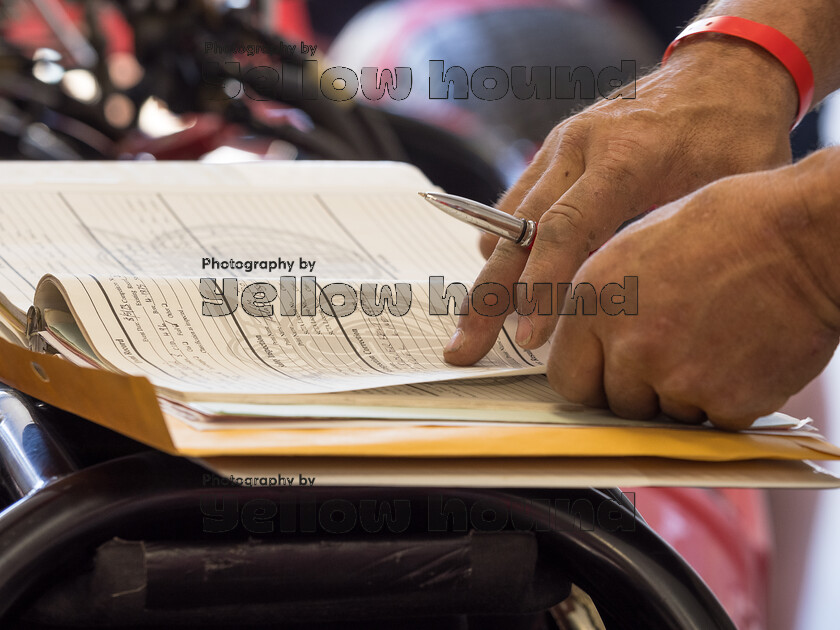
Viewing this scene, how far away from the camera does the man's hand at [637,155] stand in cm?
43

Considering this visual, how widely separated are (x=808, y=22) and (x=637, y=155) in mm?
160

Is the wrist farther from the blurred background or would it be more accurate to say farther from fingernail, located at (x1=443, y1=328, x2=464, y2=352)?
the blurred background

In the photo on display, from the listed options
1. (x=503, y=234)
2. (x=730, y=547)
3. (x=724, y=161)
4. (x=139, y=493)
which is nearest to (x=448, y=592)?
(x=139, y=493)

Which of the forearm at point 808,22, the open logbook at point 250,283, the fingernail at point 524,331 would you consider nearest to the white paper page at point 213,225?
the open logbook at point 250,283

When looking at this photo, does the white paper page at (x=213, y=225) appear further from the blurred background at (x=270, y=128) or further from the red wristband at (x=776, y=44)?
the blurred background at (x=270, y=128)

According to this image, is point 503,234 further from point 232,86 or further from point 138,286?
point 232,86

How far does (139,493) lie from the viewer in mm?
280

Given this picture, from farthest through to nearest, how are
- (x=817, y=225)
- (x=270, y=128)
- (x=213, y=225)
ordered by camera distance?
(x=270, y=128)
(x=213, y=225)
(x=817, y=225)

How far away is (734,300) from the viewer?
13.3 inches

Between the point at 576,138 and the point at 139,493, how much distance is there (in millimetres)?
318

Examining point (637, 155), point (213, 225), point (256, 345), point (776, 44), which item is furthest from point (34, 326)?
point (776, 44)

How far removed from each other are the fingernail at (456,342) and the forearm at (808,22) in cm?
28

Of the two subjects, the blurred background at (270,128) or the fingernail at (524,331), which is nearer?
the fingernail at (524,331)

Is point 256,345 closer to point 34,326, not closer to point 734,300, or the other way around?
point 34,326
